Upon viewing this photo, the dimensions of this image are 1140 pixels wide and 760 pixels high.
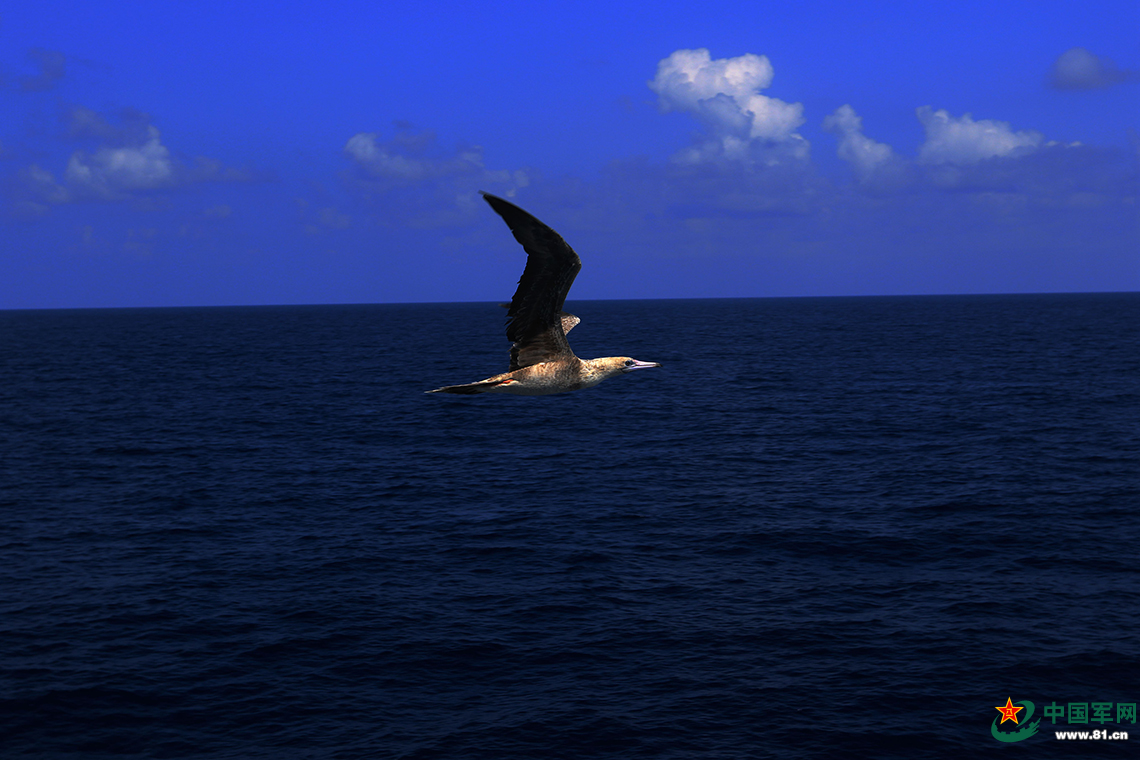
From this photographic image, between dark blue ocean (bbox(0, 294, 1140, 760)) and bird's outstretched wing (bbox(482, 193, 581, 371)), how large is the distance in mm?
18211

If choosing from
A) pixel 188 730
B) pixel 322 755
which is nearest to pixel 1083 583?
pixel 322 755

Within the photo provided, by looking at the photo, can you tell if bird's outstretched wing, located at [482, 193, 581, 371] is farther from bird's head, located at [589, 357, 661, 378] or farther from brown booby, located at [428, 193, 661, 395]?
bird's head, located at [589, 357, 661, 378]

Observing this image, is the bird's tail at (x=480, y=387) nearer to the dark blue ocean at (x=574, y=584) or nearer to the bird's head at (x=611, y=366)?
the bird's head at (x=611, y=366)

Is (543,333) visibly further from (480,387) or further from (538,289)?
(480,387)

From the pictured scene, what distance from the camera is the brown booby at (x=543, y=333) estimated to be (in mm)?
14039

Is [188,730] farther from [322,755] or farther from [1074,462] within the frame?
[1074,462]

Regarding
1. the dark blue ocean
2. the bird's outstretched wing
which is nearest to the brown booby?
the bird's outstretched wing

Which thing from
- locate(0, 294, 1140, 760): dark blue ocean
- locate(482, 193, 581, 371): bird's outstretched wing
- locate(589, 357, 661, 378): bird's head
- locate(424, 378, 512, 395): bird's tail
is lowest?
locate(0, 294, 1140, 760): dark blue ocean

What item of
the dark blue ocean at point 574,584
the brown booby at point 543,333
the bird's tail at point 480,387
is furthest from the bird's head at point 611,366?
the dark blue ocean at point 574,584

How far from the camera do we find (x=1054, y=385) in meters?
94.9

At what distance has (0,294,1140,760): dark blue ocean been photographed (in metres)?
30.7

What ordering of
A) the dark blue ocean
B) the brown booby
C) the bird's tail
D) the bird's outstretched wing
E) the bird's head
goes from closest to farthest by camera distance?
the bird's outstretched wing
the brown booby
the bird's tail
the bird's head
the dark blue ocean

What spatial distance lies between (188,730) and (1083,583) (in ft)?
128

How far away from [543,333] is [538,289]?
52.2 inches
